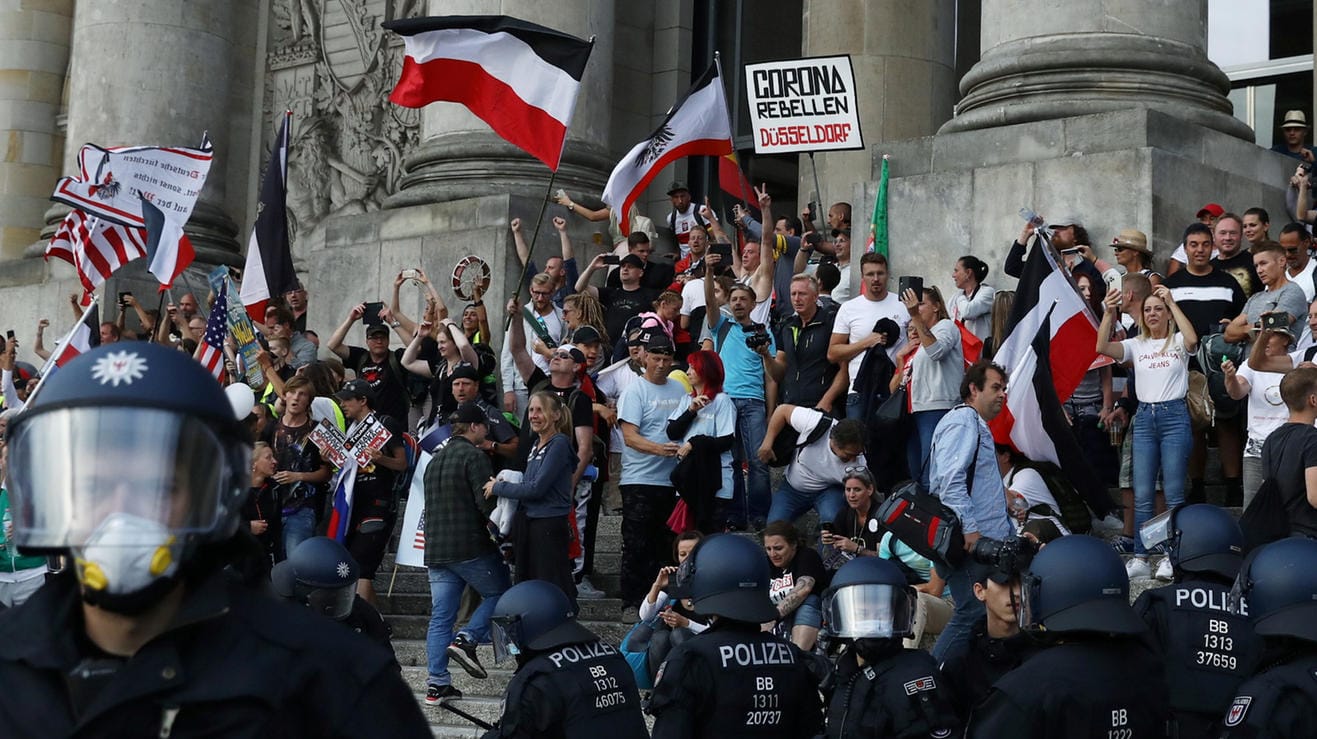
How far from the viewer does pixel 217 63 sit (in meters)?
20.1

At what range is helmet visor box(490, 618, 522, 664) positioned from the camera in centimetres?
671

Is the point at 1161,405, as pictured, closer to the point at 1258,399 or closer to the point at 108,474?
A: the point at 1258,399

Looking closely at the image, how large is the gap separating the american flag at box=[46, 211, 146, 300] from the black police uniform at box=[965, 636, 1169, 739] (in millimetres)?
12749

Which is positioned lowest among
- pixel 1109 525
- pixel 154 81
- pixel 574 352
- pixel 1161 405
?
pixel 1109 525

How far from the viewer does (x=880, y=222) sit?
12.7m

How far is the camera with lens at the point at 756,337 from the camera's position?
37.3 ft

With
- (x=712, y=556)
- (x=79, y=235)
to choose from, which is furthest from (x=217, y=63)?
(x=712, y=556)

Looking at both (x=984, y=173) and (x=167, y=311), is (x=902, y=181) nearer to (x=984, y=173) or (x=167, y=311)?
(x=984, y=173)

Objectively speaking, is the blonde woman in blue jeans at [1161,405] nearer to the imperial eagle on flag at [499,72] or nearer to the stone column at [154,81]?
the imperial eagle on flag at [499,72]

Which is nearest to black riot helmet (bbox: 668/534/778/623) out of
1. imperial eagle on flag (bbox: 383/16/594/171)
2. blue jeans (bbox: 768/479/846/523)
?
blue jeans (bbox: 768/479/846/523)

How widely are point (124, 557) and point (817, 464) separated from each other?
7.92 metres

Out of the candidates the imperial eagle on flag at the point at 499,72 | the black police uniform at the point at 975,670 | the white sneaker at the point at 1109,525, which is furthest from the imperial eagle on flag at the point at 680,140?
the black police uniform at the point at 975,670

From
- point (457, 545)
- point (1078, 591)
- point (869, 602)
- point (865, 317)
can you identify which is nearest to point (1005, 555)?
point (869, 602)

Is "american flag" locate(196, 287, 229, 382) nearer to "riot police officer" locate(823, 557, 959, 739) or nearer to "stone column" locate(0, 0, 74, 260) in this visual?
"riot police officer" locate(823, 557, 959, 739)
